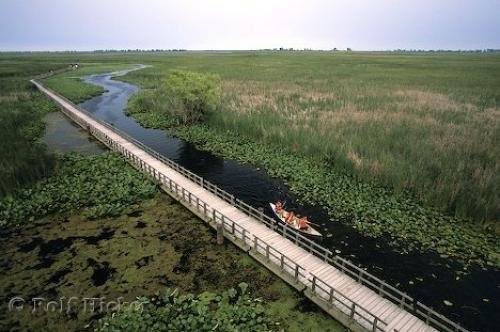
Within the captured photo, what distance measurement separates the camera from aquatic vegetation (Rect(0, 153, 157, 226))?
82.8ft

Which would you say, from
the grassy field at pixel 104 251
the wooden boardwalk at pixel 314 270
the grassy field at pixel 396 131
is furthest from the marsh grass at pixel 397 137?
the grassy field at pixel 104 251

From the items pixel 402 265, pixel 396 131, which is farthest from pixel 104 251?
pixel 396 131

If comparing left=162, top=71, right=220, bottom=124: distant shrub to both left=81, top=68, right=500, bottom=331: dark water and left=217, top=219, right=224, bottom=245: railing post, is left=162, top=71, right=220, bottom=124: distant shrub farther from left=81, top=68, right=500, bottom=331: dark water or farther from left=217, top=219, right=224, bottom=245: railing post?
left=217, top=219, right=224, bottom=245: railing post

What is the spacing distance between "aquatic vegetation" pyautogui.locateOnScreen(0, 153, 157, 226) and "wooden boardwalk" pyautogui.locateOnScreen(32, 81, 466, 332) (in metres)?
2.37

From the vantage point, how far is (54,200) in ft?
88.1

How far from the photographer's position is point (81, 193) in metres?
28.0

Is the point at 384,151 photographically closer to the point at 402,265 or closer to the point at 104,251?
the point at 402,265

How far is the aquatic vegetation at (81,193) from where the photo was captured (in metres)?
25.2

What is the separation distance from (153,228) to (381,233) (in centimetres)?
1635

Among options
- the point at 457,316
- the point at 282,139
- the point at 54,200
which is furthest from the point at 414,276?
the point at 54,200

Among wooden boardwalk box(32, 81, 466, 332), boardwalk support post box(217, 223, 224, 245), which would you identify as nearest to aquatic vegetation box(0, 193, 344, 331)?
boardwalk support post box(217, 223, 224, 245)

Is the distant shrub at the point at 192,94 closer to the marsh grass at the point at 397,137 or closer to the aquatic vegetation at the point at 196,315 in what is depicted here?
the marsh grass at the point at 397,137

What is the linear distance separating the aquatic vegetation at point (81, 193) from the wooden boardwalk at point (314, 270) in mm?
2370

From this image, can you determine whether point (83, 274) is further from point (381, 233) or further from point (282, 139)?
point (282, 139)
